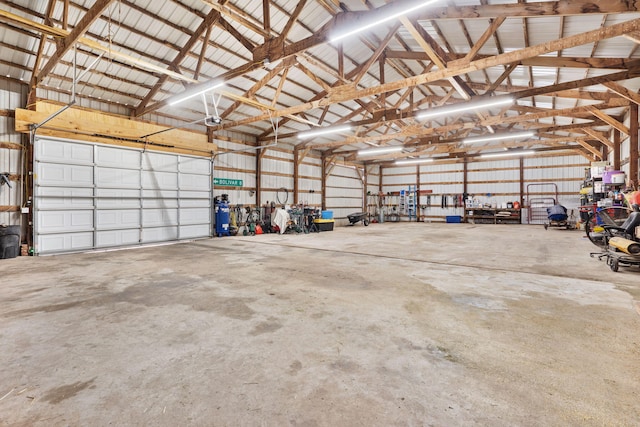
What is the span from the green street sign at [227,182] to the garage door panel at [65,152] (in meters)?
4.03

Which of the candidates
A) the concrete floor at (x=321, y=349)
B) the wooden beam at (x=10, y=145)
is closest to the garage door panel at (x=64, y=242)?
the wooden beam at (x=10, y=145)

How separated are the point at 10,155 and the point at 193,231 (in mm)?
4831

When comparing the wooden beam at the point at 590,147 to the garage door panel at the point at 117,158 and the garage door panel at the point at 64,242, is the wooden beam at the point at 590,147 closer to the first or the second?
the garage door panel at the point at 117,158

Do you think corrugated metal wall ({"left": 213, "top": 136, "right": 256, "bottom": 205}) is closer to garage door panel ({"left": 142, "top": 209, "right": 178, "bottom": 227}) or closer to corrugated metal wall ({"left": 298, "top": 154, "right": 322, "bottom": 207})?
garage door panel ({"left": 142, "top": 209, "right": 178, "bottom": 227})

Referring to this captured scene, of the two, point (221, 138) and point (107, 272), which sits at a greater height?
point (221, 138)

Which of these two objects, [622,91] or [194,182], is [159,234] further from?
[622,91]

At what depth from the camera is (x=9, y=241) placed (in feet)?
21.2

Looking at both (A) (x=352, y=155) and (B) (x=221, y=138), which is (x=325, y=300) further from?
(A) (x=352, y=155)

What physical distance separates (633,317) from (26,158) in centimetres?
1126

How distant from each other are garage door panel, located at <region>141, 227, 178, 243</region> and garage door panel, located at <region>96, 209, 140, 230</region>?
37 centimetres

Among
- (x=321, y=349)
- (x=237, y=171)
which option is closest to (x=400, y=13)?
(x=321, y=349)

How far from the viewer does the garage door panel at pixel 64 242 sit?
7042 millimetres

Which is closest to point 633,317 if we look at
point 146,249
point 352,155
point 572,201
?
point 146,249

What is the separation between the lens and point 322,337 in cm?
254
